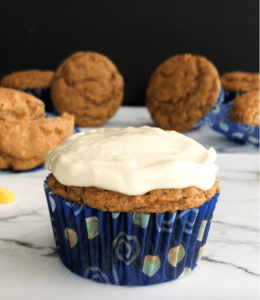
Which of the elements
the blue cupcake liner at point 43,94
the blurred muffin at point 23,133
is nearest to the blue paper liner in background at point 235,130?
the blurred muffin at point 23,133

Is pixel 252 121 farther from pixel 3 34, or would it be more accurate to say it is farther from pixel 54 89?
pixel 3 34

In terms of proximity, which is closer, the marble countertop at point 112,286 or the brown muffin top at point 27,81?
the marble countertop at point 112,286

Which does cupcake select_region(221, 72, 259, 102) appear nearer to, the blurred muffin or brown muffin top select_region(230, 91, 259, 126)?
brown muffin top select_region(230, 91, 259, 126)

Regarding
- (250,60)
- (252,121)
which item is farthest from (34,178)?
(250,60)

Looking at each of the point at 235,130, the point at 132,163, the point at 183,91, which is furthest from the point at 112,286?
the point at 183,91

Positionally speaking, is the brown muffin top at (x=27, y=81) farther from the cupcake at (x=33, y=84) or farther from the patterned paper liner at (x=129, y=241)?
the patterned paper liner at (x=129, y=241)

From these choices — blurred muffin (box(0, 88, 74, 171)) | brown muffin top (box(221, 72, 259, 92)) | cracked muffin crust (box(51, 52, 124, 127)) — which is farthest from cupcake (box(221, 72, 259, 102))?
blurred muffin (box(0, 88, 74, 171))
